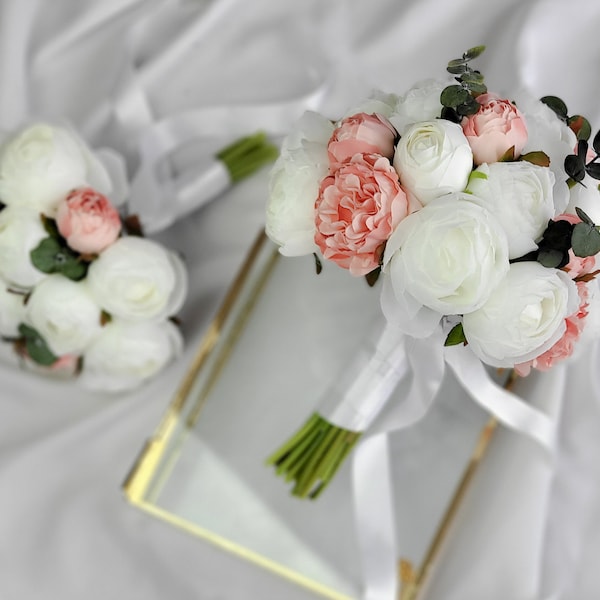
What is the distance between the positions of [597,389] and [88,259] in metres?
0.57

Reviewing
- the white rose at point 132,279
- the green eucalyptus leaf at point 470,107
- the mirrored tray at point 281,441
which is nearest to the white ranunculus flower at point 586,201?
the green eucalyptus leaf at point 470,107

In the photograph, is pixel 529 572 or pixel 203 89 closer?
pixel 529 572

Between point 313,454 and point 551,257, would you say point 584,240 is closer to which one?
point 551,257

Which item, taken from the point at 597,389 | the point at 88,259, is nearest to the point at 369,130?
the point at 88,259

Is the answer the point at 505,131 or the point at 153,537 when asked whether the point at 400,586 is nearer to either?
the point at 153,537

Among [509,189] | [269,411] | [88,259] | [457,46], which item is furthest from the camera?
[457,46]

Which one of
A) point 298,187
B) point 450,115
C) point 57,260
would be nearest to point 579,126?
point 450,115

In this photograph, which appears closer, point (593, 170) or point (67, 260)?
point (593, 170)

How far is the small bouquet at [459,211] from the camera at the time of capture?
49cm

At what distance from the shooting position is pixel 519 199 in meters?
0.50

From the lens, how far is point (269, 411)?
86 centimetres

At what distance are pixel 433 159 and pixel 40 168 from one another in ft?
1.39

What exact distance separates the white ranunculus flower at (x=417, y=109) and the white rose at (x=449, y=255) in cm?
8

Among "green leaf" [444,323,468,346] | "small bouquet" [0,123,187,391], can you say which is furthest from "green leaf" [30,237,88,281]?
"green leaf" [444,323,468,346]
